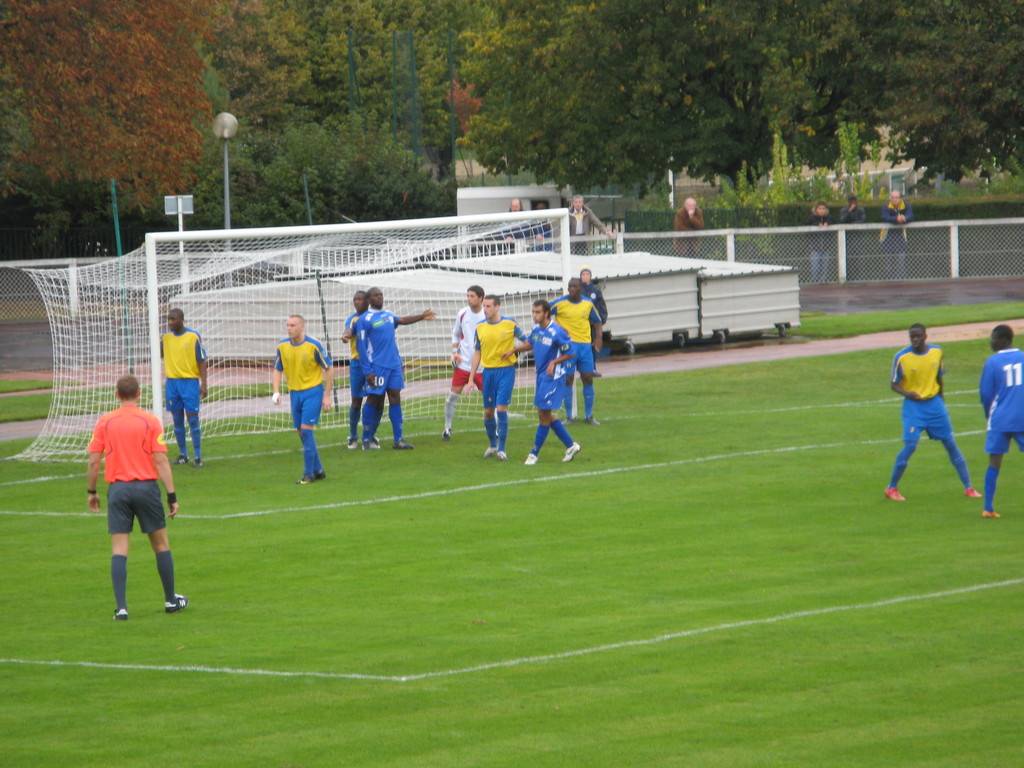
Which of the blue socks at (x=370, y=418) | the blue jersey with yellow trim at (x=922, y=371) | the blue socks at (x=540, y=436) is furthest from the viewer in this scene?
the blue socks at (x=370, y=418)

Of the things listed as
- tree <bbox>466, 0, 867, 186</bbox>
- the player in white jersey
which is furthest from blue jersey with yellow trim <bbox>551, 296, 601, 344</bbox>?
tree <bbox>466, 0, 867, 186</bbox>

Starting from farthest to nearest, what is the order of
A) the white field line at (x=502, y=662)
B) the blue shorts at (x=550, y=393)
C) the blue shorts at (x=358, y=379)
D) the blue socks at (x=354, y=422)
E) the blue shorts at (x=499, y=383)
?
the blue socks at (x=354, y=422) < the blue shorts at (x=358, y=379) < the blue shorts at (x=499, y=383) < the blue shorts at (x=550, y=393) < the white field line at (x=502, y=662)

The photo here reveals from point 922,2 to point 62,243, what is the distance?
2842cm

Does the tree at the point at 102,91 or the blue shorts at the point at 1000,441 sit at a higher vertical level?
the tree at the point at 102,91

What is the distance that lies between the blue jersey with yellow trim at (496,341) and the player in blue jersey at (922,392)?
5.29 m

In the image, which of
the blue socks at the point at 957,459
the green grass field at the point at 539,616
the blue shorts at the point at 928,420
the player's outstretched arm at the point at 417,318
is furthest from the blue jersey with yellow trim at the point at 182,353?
the blue socks at the point at 957,459

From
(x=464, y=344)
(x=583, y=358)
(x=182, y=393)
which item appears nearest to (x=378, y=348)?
(x=464, y=344)

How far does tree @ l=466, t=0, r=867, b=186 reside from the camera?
144 feet

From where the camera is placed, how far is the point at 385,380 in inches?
720

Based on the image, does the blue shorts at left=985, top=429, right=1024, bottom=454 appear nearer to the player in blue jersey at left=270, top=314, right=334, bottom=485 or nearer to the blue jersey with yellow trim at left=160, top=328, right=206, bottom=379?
the player in blue jersey at left=270, top=314, right=334, bottom=485

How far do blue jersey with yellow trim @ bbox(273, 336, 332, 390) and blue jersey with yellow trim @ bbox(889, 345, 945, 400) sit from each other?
6792mm

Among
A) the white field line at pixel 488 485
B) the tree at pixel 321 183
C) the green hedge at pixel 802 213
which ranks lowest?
the white field line at pixel 488 485

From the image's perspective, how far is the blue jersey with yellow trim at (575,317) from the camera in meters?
19.7

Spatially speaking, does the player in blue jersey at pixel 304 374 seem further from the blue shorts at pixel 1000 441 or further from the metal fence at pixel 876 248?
the metal fence at pixel 876 248
